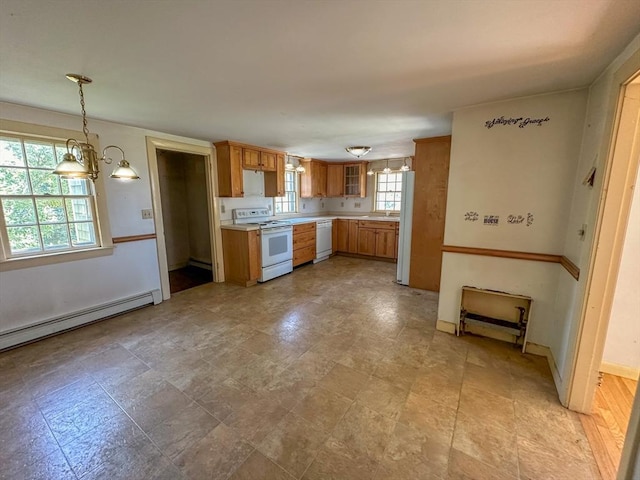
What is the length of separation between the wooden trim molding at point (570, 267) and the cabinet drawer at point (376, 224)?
3.35 m

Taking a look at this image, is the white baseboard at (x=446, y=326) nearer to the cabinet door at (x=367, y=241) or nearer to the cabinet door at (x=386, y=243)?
the cabinet door at (x=386, y=243)

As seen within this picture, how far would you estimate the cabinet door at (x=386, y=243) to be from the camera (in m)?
5.55

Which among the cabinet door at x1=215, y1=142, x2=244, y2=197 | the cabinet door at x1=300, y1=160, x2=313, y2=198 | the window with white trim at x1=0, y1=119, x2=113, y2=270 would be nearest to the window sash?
the window with white trim at x1=0, y1=119, x2=113, y2=270

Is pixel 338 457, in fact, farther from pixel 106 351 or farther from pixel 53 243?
pixel 53 243

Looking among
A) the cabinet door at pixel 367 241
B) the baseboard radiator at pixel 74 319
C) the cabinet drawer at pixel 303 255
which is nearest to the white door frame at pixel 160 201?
the baseboard radiator at pixel 74 319

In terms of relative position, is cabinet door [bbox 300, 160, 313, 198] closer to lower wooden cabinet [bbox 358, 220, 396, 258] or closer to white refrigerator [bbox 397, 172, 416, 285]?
lower wooden cabinet [bbox 358, 220, 396, 258]

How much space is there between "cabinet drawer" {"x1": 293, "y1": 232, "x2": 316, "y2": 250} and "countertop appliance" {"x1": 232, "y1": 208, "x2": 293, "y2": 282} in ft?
0.47

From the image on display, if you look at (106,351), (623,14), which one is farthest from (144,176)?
(623,14)

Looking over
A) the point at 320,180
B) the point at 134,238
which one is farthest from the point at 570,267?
the point at 320,180

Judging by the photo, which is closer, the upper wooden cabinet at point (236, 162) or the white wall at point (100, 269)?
the white wall at point (100, 269)

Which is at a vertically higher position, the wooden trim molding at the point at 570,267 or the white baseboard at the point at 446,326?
the wooden trim molding at the point at 570,267

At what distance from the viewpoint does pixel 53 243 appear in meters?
2.82

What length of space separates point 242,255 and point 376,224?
288cm

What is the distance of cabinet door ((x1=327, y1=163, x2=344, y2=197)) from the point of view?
6527 mm
